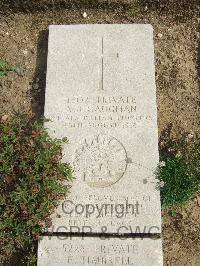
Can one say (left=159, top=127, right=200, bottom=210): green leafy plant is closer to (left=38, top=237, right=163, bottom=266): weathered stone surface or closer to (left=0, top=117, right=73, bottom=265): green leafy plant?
(left=38, top=237, right=163, bottom=266): weathered stone surface

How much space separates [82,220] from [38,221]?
471 mm

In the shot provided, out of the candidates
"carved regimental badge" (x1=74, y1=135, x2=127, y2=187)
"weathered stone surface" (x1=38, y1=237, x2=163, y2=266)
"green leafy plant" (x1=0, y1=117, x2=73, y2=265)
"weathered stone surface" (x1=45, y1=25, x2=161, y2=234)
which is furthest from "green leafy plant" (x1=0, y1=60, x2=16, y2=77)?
"weathered stone surface" (x1=38, y1=237, x2=163, y2=266)

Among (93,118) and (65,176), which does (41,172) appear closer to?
(65,176)

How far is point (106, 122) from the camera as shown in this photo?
520cm

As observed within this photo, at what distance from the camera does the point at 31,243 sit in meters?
4.98

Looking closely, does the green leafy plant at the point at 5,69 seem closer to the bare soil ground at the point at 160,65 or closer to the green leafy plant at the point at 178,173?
the bare soil ground at the point at 160,65

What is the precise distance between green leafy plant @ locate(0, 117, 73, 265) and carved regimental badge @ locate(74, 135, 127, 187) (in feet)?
0.58

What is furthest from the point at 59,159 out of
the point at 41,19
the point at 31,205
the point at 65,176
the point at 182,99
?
the point at 41,19

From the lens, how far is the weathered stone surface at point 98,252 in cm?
473

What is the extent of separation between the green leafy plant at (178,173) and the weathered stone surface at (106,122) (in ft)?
0.58

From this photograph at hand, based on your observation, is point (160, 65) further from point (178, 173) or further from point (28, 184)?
point (28, 184)

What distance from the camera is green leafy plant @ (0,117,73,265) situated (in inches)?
190

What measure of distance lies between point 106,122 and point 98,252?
146cm

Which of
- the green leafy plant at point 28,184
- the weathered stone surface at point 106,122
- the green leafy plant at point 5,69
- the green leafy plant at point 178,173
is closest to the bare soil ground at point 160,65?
the green leafy plant at point 5,69
